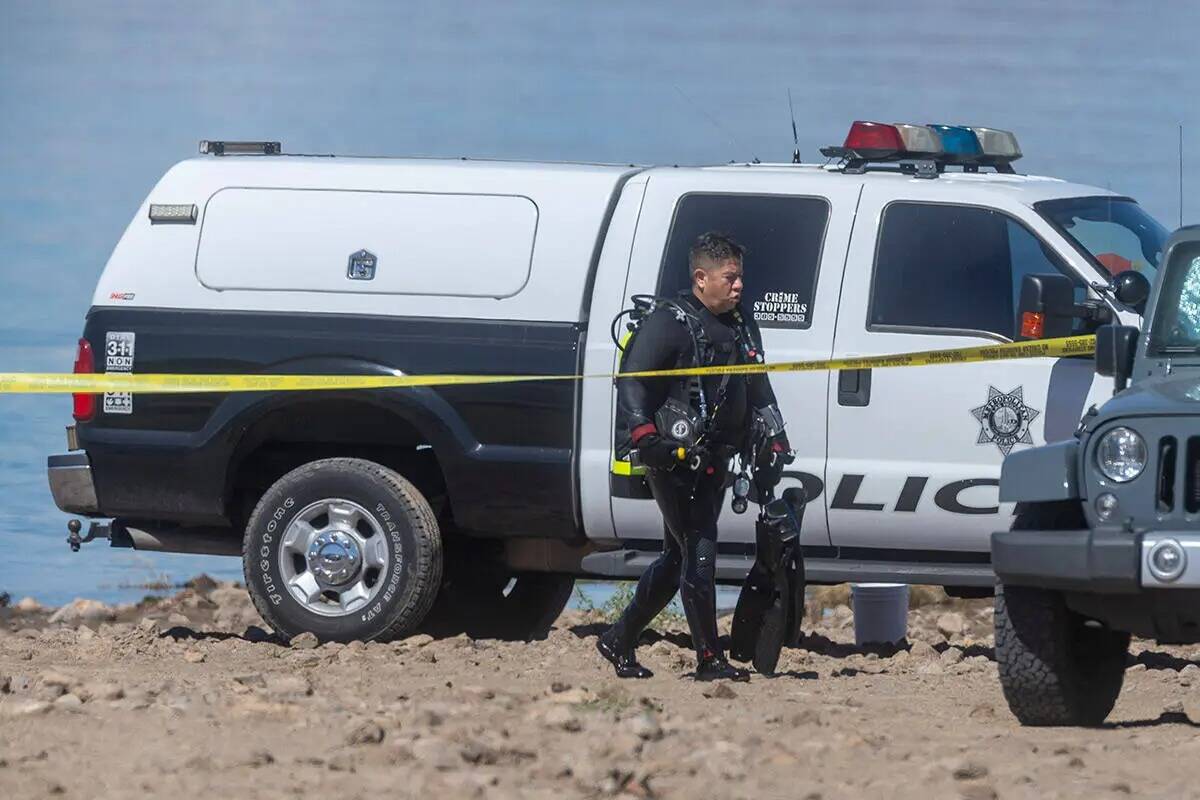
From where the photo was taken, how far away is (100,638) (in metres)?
10.4

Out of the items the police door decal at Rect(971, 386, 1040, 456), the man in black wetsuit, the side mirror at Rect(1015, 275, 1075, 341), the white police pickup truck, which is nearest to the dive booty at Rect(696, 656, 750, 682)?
the man in black wetsuit

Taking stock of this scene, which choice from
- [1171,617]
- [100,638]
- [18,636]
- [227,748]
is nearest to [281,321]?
[100,638]

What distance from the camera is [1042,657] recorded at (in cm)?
736

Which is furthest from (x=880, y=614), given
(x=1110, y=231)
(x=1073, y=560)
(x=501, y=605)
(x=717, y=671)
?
(x=1073, y=560)

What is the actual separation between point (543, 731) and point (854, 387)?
9.02 feet

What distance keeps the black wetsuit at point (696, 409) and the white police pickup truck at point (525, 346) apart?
389 mm

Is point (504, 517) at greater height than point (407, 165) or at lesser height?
lesser

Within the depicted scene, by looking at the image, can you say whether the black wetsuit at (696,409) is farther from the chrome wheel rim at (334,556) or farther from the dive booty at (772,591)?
the chrome wheel rim at (334,556)

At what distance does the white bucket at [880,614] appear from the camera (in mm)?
10578

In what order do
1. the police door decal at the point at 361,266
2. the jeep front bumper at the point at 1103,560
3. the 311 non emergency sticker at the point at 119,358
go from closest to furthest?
the jeep front bumper at the point at 1103,560 → the police door decal at the point at 361,266 → the 311 non emergency sticker at the point at 119,358

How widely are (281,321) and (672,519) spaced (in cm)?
210

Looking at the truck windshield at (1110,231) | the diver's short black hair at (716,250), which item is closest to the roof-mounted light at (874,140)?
the truck windshield at (1110,231)

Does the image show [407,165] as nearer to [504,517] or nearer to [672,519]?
[504,517]

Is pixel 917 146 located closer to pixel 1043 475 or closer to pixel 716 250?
pixel 716 250
